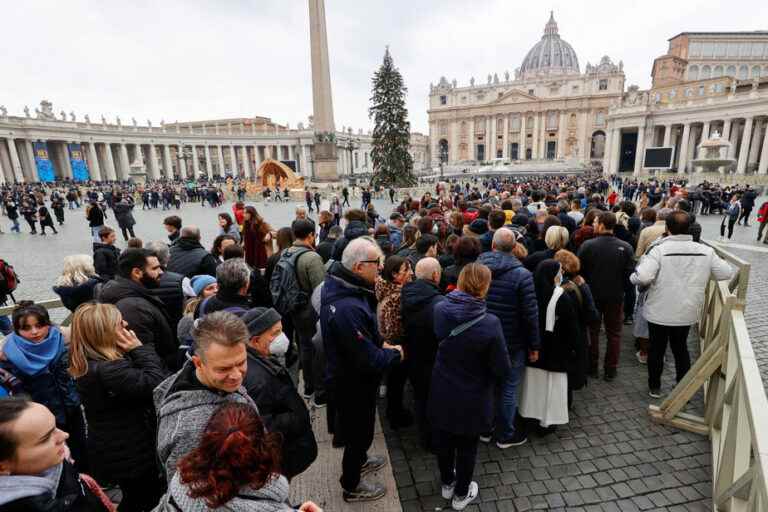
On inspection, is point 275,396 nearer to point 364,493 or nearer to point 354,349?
point 354,349

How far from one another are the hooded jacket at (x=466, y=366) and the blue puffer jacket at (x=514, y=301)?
71 centimetres

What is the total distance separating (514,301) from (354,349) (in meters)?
1.55

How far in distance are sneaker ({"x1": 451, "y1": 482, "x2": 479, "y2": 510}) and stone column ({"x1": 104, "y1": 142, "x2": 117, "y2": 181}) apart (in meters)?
66.7

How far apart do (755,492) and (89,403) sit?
372 centimetres

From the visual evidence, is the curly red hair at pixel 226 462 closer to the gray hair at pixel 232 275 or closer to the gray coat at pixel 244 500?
the gray coat at pixel 244 500

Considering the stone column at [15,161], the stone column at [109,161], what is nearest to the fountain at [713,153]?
the stone column at [109,161]

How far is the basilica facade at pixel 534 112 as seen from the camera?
230 ft

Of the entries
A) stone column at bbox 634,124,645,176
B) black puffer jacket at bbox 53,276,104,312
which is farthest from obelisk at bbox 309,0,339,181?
stone column at bbox 634,124,645,176

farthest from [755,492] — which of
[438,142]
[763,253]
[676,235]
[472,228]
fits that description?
[438,142]

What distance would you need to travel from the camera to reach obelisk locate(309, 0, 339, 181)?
22.4m

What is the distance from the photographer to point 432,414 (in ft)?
9.49

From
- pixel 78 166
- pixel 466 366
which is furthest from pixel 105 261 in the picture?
pixel 78 166

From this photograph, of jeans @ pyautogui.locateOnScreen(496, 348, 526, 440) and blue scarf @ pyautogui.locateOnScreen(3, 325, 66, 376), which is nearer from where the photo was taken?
blue scarf @ pyautogui.locateOnScreen(3, 325, 66, 376)

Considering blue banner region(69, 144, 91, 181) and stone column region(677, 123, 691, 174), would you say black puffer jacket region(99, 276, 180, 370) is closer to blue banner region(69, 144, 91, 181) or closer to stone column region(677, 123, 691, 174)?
stone column region(677, 123, 691, 174)
